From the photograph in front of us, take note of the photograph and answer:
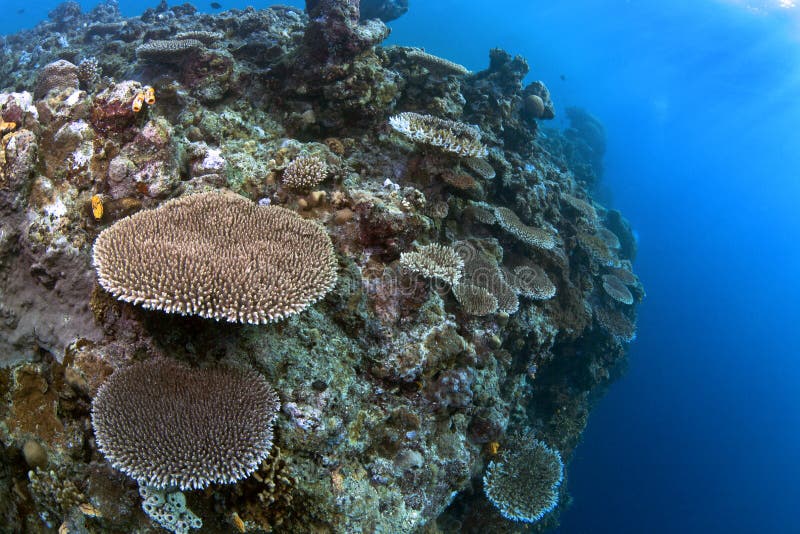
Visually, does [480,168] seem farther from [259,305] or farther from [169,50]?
[169,50]

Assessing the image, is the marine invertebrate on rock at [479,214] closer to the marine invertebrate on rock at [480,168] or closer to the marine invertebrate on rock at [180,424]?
the marine invertebrate on rock at [480,168]

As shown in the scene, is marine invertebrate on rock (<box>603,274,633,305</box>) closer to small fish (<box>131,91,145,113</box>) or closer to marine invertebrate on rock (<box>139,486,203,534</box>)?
marine invertebrate on rock (<box>139,486,203,534</box>)

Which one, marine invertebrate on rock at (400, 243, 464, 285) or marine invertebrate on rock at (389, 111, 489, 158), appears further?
marine invertebrate on rock at (389, 111, 489, 158)

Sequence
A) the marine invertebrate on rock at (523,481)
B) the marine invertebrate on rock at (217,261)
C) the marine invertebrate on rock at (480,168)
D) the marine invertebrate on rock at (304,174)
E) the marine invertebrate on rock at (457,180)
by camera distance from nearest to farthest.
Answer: the marine invertebrate on rock at (217,261), the marine invertebrate on rock at (304,174), the marine invertebrate on rock at (523,481), the marine invertebrate on rock at (457,180), the marine invertebrate on rock at (480,168)

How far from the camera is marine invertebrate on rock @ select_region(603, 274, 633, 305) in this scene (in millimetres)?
12182

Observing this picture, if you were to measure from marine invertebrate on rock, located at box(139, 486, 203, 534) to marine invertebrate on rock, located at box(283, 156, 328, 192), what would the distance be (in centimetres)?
379

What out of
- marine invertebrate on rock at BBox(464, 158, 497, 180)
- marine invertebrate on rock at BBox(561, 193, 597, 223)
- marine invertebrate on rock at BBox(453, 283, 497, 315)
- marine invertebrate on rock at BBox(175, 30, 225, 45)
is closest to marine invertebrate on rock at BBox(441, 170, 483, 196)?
marine invertebrate on rock at BBox(464, 158, 497, 180)

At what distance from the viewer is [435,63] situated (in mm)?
9312

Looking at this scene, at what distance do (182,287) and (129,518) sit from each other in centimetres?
211

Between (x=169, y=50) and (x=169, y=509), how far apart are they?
731cm

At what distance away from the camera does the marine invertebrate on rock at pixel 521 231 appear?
822cm

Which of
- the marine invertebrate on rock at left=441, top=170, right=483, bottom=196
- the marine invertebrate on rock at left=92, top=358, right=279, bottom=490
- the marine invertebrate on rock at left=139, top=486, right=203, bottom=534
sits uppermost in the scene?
the marine invertebrate on rock at left=441, top=170, right=483, bottom=196

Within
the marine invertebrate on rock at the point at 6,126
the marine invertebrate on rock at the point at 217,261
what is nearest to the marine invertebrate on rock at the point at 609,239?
the marine invertebrate on rock at the point at 217,261

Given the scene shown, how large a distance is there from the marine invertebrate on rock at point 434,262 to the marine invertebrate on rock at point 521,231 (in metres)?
2.95
